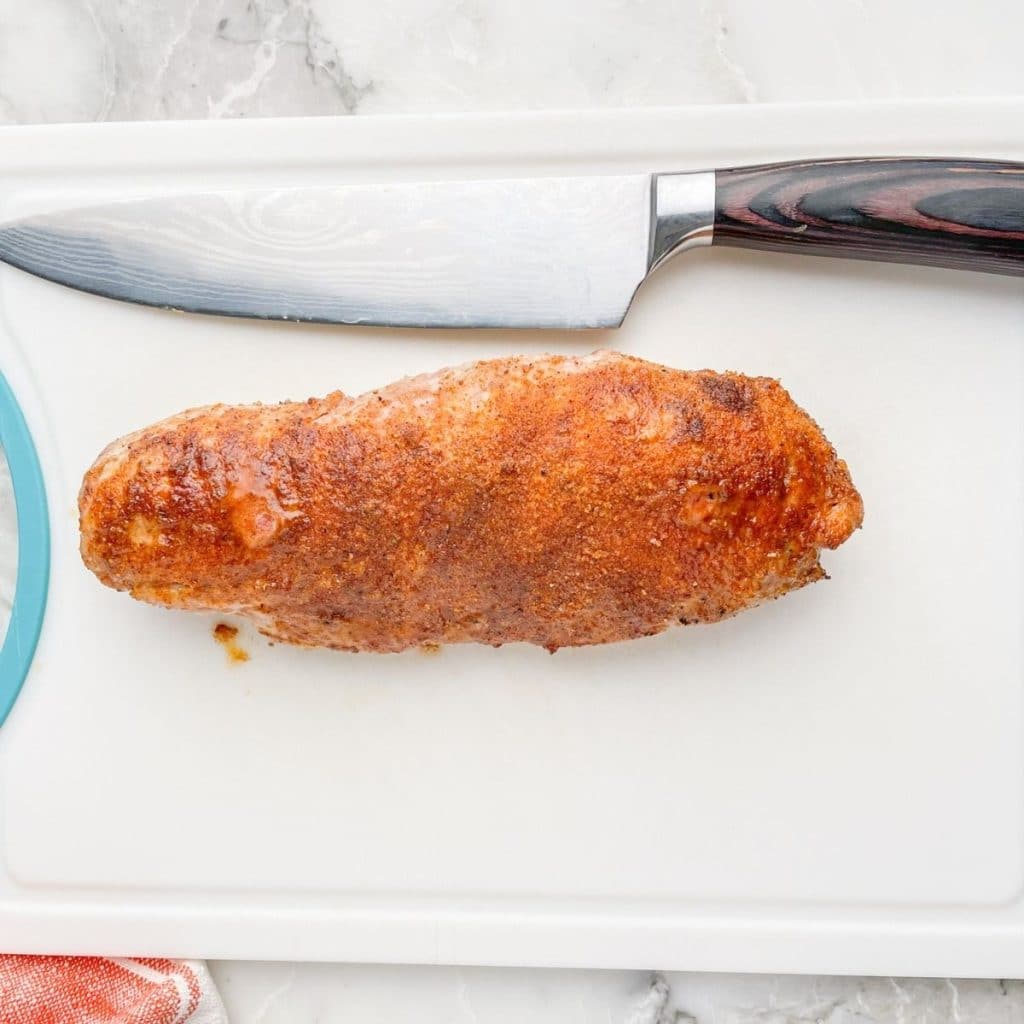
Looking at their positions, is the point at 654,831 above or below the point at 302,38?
below

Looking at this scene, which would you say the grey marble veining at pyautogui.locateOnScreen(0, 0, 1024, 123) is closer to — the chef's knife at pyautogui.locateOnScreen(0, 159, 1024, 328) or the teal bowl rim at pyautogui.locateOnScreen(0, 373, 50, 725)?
the chef's knife at pyautogui.locateOnScreen(0, 159, 1024, 328)

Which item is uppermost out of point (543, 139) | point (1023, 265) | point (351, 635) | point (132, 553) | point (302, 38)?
point (302, 38)

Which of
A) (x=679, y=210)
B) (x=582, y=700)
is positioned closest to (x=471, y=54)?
(x=679, y=210)

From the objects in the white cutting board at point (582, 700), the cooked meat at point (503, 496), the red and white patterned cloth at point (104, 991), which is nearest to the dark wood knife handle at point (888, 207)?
the white cutting board at point (582, 700)

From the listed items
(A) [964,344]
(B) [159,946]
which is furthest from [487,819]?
(A) [964,344]

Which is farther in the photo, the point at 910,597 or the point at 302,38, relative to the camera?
the point at 302,38

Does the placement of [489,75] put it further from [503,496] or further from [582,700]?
[582,700]

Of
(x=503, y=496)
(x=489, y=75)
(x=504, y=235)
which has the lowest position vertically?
(x=503, y=496)

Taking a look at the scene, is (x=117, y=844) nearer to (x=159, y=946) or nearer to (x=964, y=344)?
(x=159, y=946)
